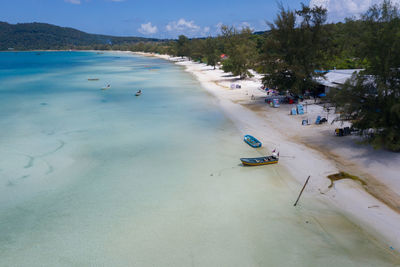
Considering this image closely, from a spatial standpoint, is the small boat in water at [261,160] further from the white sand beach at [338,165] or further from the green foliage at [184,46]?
the green foliage at [184,46]

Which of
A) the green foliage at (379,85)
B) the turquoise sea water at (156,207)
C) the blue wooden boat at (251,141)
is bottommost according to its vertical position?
the turquoise sea water at (156,207)

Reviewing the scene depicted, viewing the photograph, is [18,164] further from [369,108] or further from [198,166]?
[369,108]

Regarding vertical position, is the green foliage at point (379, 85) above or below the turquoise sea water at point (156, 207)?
above

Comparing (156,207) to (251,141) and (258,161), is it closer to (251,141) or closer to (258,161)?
(258,161)

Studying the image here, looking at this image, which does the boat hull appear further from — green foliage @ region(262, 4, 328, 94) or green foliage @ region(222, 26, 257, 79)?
green foliage @ region(222, 26, 257, 79)

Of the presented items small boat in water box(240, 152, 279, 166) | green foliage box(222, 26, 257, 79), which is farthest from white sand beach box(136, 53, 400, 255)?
green foliage box(222, 26, 257, 79)

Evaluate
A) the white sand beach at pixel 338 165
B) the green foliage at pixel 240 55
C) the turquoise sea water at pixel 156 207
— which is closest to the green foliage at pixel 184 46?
the green foliage at pixel 240 55

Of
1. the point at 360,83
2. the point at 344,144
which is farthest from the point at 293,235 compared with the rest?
the point at 360,83
